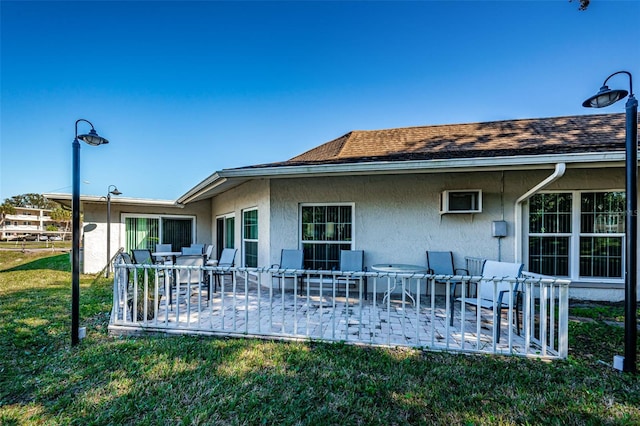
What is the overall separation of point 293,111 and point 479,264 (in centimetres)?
966

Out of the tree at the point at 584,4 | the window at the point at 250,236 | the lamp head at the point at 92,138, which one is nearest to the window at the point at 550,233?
the tree at the point at 584,4

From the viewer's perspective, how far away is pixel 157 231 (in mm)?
10836

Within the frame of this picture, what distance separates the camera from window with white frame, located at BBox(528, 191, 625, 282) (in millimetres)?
5539

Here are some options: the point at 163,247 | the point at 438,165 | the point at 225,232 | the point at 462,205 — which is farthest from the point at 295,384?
the point at 163,247

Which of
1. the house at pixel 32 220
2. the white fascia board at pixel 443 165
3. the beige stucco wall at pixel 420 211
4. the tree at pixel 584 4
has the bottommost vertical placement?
the house at pixel 32 220

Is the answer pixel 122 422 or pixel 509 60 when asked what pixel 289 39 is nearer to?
pixel 509 60

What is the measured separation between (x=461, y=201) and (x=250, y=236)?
5168mm

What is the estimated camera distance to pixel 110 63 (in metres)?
7.99

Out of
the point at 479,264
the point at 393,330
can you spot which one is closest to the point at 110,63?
the point at 393,330

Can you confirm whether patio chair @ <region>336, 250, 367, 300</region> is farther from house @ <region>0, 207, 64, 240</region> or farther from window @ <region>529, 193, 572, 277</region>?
house @ <region>0, 207, 64, 240</region>

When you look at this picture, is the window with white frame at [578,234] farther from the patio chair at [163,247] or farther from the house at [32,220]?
the house at [32,220]

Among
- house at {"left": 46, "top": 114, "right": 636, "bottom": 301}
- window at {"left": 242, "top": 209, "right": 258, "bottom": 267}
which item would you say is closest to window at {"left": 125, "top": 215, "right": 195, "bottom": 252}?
window at {"left": 242, "top": 209, "right": 258, "bottom": 267}

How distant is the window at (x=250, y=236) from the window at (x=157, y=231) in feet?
14.5

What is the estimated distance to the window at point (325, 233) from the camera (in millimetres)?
6316
